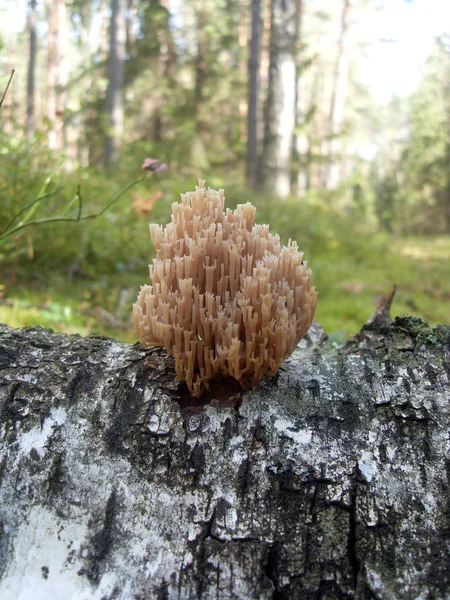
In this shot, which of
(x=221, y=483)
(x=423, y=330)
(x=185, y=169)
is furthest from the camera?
(x=185, y=169)

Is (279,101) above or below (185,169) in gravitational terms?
above

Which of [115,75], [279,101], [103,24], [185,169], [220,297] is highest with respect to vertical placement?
[103,24]

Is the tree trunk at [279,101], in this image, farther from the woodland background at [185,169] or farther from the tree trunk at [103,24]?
the tree trunk at [103,24]

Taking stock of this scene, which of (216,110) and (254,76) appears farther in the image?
(216,110)

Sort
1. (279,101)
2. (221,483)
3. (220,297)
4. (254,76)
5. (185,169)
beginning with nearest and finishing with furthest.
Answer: (221,483), (220,297), (279,101), (254,76), (185,169)

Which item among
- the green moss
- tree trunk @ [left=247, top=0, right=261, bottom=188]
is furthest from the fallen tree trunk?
tree trunk @ [left=247, top=0, right=261, bottom=188]

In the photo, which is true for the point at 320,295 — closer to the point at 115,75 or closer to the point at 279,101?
the point at 279,101

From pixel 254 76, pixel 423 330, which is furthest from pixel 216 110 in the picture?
pixel 423 330

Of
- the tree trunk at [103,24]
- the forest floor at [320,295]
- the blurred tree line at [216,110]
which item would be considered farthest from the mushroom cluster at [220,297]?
the tree trunk at [103,24]
